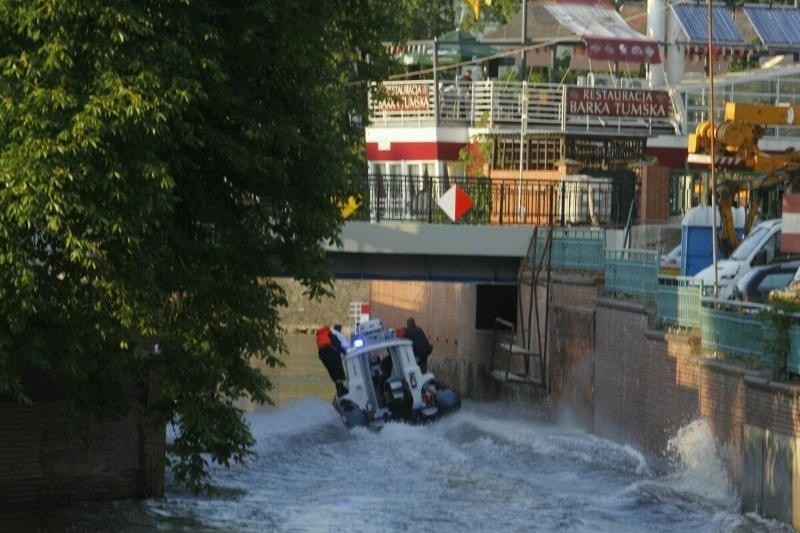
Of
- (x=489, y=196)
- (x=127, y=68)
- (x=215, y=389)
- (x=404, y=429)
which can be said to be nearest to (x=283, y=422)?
(x=404, y=429)

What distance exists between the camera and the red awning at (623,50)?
181ft

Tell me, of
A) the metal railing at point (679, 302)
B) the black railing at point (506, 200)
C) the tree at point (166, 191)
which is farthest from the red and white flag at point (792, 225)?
the black railing at point (506, 200)

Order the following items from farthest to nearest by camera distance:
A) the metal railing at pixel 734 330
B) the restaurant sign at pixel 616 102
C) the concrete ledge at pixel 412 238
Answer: the restaurant sign at pixel 616 102
the concrete ledge at pixel 412 238
the metal railing at pixel 734 330

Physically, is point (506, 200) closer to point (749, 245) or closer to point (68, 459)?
point (749, 245)

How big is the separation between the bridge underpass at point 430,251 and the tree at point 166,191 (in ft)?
49.6

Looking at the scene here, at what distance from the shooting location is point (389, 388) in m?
36.6

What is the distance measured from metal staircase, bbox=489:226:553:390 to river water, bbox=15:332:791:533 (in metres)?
1.70

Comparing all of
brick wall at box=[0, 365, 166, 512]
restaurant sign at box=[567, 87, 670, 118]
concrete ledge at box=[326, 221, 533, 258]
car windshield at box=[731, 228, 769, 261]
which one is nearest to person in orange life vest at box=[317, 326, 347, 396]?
concrete ledge at box=[326, 221, 533, 258]

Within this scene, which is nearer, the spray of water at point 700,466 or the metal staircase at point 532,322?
the spray of water at point 700,466

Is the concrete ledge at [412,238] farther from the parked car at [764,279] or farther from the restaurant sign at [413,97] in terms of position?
the restaurant sign at [413,97]

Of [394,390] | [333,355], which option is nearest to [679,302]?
[394,390]

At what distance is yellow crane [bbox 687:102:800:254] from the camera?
34.1 metres

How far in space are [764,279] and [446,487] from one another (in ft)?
21.8

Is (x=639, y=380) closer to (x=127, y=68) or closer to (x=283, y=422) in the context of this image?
(x=283, y=422)
